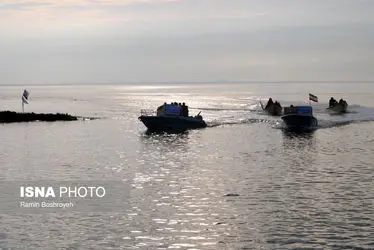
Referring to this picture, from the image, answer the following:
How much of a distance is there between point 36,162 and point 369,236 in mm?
25091

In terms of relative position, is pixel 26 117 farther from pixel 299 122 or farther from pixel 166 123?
pixel 299 122

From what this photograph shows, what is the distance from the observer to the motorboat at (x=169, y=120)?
59156mm

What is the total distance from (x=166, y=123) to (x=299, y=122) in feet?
54.5

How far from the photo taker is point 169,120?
59156 mm

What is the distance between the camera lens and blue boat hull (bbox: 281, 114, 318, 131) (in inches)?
2395

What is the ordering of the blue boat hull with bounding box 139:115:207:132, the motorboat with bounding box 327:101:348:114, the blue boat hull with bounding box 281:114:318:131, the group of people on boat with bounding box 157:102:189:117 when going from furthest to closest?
1. the motorboat with bounding box 327:101:348:114
2. the blue boat hull with bounding box 281:114:318:131
3. the group of people on boat with bounding box 157:102:189:117
4. the blue boat hull with bounding box 139:115:207:132

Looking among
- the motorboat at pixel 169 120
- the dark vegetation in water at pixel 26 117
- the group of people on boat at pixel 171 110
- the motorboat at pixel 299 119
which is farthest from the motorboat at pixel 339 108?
the dark vegetation in water at pixel 26 117

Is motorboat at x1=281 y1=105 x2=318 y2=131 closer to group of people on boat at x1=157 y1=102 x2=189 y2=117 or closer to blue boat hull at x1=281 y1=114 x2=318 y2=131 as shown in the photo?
blue boat hull at x1=281 y1=114 x2=318 y2=131

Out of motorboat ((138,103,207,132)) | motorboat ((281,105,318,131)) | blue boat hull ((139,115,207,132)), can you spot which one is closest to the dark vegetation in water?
motorboat ((138,103,207,132))

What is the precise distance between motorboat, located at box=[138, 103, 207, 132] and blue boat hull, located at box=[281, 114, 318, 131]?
12.0 metres

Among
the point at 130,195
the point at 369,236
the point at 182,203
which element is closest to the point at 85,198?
the point at 130,195

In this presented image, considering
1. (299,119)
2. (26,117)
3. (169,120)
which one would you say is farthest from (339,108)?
(26,117)

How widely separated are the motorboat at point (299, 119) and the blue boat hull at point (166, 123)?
482 inches

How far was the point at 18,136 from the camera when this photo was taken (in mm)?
54344
